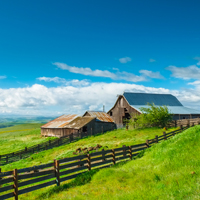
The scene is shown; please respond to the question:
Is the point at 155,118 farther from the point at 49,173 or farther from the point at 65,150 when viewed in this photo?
the point at 49,173

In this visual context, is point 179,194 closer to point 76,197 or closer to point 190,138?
point 76,197

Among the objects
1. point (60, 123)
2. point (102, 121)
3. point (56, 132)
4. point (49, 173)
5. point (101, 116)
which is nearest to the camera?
point (49, 173)

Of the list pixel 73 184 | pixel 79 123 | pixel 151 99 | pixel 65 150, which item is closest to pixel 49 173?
pixel 73 184

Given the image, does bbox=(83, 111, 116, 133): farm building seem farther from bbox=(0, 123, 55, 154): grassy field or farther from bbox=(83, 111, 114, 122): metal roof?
bbox=(0, 123, 55, 154): grassy field

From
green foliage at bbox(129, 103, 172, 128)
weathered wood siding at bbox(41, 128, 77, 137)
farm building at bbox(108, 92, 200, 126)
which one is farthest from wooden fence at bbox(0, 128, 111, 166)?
farm building at bbox(108, 92, 200, 126)

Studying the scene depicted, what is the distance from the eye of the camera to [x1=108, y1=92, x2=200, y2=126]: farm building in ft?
159

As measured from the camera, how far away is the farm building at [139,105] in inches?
1909

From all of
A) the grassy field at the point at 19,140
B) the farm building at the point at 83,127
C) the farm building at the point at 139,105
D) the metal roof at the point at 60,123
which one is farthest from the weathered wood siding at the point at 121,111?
the grassy field at the point at 19,140

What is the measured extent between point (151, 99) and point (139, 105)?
6296mm

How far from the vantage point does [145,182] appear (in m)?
10.1

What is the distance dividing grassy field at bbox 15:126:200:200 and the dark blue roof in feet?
128

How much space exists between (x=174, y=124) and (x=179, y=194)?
106ft

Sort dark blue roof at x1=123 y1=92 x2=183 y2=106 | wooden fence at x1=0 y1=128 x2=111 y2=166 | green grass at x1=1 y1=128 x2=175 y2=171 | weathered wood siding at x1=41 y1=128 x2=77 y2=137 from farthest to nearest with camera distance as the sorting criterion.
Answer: dark blue roof at x1=123 y1=92 x2=183 y2=106
weathered wood siding at x1=41 y1=128 x2=77 y2=137
wooden fence at x1=0 y1=128 x2=111 y2=166
green grass at x1=1 y1=128 x2=175 y2=171

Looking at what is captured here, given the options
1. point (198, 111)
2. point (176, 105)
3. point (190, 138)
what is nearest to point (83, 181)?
point (190, 138)
